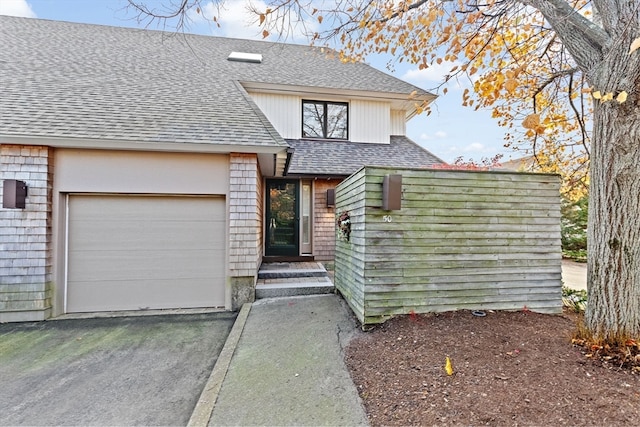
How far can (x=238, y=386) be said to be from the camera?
2.99 m

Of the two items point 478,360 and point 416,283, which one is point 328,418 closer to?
point 478,360

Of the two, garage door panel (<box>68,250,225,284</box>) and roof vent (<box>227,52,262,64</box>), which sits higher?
roof vent (<box>227,52,262,64</box>)

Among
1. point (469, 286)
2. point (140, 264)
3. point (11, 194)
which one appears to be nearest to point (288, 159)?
point (140, 264)

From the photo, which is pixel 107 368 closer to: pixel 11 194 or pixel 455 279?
pixel 11 194

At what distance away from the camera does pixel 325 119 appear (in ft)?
30.8

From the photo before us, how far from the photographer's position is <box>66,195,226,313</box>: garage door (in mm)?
5363

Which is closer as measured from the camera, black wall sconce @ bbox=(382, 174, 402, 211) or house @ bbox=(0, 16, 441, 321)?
black wall sconce @ bbox=(382, 174, 402, 211)

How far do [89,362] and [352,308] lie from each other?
3327 mm

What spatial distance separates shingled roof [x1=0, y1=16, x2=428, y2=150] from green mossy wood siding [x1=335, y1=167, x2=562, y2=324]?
2.47 meters

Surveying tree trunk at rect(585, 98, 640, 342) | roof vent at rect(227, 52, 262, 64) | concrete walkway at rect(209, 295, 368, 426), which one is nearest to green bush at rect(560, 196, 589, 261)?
Answer: tree trunk at rect(585, 98, 640, 342)

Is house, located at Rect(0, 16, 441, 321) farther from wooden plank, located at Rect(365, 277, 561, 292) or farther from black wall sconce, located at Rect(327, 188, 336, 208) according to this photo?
wooden plank, located at Rect(365, 277, 561, 292)

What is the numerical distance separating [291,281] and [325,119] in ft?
17.3

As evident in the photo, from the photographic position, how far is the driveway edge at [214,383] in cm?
257

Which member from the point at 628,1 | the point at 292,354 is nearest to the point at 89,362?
the point at 292,354
